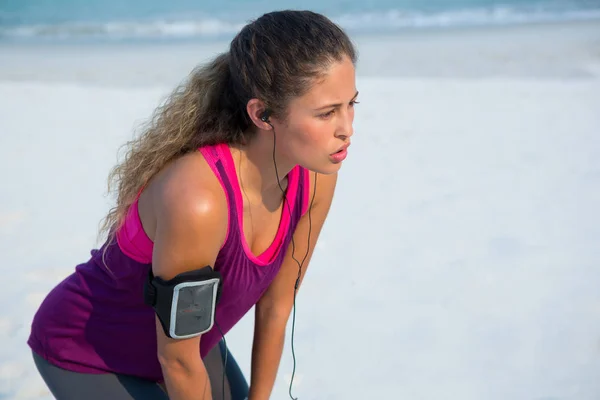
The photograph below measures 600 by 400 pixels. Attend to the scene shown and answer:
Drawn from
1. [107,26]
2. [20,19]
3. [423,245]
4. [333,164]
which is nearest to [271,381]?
[333,164]

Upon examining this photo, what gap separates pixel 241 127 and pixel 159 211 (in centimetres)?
30

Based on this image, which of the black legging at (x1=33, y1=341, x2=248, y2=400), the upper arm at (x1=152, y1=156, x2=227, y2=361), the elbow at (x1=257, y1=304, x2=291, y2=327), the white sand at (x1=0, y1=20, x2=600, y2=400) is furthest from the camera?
the white sand at (x1=0, y1=20, x2=600, y2=400)

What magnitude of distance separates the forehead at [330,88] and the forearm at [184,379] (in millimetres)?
633

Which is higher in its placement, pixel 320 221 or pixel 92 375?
pixel 320 221

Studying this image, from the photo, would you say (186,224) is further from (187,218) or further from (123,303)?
(123,303)

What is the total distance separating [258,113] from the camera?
1.68 metres

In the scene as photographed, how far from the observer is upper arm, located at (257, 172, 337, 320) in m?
1.96

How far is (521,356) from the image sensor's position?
2.80 meters

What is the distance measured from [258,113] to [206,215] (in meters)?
0.26

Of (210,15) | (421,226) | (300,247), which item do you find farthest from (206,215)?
(210,15)

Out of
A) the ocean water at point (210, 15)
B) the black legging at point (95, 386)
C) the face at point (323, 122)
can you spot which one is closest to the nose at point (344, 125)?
the face at point (323, 122)

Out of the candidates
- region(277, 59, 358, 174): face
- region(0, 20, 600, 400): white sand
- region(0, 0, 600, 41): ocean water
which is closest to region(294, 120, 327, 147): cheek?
region(277, 59, 358, 174): face

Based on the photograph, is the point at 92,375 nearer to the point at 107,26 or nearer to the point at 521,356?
the point at 521,356

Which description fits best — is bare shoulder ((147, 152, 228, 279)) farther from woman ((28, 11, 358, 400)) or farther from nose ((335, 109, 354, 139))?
nose ((335, 109, 354, 139))
